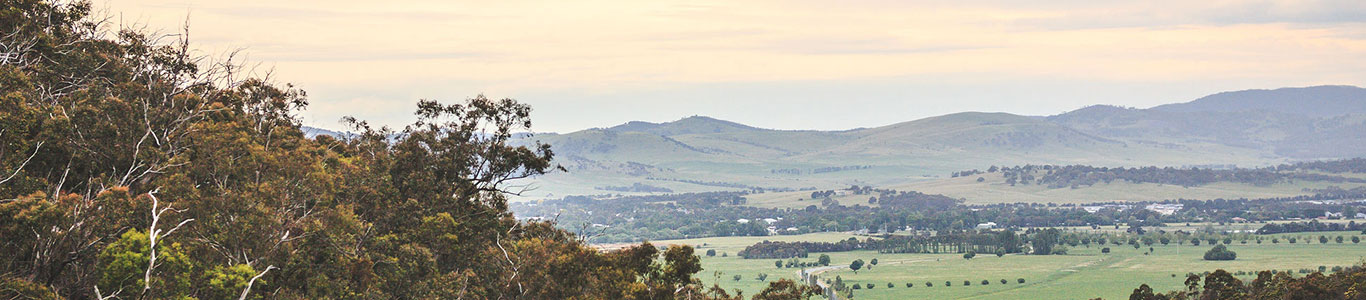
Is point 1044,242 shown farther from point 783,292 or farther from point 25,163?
point 25,163

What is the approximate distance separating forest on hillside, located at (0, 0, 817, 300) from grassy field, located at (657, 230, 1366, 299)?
A: 62435 mm

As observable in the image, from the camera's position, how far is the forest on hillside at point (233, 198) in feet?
69.0

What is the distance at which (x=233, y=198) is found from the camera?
1001 inches

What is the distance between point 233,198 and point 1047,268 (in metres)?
111

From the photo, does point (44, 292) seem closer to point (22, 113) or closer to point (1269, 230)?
point (22, 113)

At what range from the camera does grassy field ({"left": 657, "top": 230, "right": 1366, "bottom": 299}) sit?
105750 mm

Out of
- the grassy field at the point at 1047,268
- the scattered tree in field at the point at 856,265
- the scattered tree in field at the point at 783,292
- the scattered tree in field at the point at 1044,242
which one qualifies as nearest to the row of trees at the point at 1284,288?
the scattered tree in field at the point at 783,292

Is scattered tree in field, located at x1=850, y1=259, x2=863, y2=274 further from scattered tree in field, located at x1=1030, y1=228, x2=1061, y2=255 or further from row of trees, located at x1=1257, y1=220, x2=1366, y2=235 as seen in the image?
row of trees, located at x1=1257, y1=220, x2=1366, y2=235

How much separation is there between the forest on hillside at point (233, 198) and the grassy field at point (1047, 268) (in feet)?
205

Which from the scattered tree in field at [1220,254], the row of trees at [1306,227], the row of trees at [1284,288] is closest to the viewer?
the row of trees at [1284,288]

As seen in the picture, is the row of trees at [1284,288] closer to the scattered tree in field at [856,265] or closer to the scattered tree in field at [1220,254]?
the scattered tree in field at [856,265]

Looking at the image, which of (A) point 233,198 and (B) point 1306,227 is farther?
(B) point 1306,227

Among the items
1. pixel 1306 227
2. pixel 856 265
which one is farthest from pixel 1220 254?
pixel 1306 227

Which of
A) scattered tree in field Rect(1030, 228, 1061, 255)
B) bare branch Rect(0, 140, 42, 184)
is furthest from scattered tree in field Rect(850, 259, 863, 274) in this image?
bare branch Rect(0, 140, 42, 184)
